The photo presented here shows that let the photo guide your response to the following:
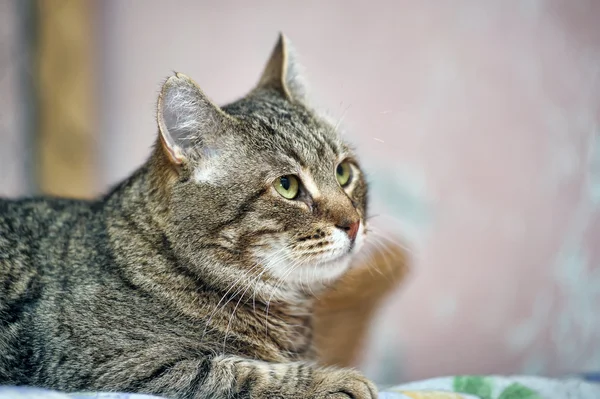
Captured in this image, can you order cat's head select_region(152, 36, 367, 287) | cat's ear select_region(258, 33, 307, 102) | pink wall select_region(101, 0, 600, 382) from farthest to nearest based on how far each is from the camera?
1. pink wall select_region(101, 0, 600, 382)
2. cat's ear select_region(258, 33, 307, 102)
3. cat's head select_region(152, 36, 367, 287)

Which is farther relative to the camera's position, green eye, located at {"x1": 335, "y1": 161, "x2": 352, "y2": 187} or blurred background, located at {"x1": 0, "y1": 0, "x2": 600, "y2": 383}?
blurred background, located at {"x1": 0, "y1": 0, "x2": 600, "y2": 383}

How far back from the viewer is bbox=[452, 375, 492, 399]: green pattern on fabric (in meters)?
1.28

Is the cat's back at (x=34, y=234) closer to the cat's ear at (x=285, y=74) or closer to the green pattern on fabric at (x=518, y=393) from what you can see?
the cat's ear at (x=285, y=74)

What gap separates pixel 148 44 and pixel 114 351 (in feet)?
5.23

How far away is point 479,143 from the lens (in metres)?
2.00

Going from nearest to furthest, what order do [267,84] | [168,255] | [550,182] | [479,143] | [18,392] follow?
1. [18,392]
2. [168,255]
3. [267,84]
4. [550,182]
5. [479,143]

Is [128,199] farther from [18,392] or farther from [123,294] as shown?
[18,392]

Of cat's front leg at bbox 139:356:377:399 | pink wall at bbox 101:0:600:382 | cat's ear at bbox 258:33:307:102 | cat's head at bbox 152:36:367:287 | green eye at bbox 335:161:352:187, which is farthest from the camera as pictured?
pink wall at bbox 101:0:600:382

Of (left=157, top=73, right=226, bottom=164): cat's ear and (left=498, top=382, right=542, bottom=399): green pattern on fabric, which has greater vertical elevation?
(left=157, top=73, right=226, bottom=164): cat's ear

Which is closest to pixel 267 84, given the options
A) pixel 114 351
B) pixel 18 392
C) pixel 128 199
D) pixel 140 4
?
pixel 128 199

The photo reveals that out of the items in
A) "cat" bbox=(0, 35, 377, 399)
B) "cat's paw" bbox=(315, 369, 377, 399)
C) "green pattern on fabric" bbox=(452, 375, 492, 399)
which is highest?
"cat" bbox=(0, 35, 377, 399)

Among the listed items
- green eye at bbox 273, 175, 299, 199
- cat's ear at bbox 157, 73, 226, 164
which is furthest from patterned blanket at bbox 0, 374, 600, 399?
cat's ear at bbox 157, 73, 226, 164

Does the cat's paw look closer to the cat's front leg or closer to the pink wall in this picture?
the cat's front leg

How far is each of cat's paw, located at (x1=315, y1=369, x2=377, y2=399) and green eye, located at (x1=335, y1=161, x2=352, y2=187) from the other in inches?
17.7
